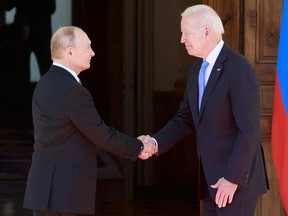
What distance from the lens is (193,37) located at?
14.5ft

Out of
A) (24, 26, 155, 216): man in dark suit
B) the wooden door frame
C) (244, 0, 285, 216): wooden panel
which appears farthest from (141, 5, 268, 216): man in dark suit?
the wooden door frame

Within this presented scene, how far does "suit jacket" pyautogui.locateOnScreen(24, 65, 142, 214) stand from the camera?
14.5 feet

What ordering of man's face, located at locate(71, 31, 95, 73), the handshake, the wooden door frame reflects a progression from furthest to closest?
the wooden door frame
the handshake
man's face, located at locate(71, 31, 95, 73)

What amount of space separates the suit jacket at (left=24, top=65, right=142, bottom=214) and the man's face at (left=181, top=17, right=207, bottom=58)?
1.89 feet

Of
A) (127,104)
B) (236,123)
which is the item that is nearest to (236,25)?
(236,123)

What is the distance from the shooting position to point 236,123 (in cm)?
430

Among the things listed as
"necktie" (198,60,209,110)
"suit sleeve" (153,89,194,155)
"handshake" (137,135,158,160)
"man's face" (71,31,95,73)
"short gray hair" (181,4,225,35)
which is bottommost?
"handshake" (137,135,158,160)

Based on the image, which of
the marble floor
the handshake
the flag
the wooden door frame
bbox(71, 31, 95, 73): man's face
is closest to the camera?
bbox(71, 31, 95, 73): man's face

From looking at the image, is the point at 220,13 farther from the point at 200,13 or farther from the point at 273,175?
the point at 200,13

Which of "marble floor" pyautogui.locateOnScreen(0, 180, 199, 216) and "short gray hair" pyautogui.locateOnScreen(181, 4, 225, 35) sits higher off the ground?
"short gray hair" pyautogui.locateOnScreen(181, 4, 225, 35)

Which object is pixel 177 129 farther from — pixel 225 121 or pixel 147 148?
pixel 225 121

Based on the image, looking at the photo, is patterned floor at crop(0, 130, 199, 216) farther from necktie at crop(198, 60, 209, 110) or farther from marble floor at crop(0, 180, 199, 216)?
necktie at crop(198, 60, 209, 110)

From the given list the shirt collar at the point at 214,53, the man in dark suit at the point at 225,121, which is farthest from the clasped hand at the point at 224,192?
the shirt collar at the point at 214,53

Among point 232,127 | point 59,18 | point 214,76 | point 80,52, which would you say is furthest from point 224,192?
point 59,18
